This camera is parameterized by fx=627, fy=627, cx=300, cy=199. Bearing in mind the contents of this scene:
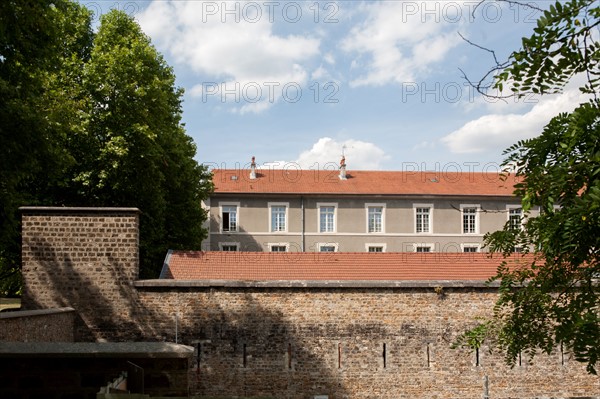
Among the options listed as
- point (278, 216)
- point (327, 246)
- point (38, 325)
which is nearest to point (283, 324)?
point (38, 325)

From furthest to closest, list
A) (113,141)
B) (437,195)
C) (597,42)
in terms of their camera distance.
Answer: (437,195)
(113,141)
(597,42)

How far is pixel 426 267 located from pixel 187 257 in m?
6.23

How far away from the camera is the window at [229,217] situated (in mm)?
37031

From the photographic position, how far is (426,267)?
16.3m

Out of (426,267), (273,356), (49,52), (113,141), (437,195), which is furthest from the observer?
(437,195)

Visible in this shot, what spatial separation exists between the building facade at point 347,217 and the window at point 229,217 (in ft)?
0.19

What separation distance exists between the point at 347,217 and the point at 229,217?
700 cm

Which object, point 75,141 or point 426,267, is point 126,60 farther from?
point 426,267

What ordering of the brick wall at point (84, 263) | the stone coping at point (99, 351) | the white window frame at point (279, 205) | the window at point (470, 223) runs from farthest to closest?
1. the window at point (470, 223)
2. the white window frame at point (279, 205)
3. the brick wall at point (84, 263)
4. the stone coping at point (99, 351)

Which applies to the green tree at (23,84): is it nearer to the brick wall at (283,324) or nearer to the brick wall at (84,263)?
the brick wall at (84,263)

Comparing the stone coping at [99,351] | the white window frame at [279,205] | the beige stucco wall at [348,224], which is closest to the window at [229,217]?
the beige stucco wall at [348,224]

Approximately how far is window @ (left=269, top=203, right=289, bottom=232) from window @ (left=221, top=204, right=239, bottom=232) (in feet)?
6.81

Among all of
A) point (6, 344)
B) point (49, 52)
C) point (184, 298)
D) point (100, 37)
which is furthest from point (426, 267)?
point (100, 37)

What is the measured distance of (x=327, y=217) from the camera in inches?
1470
